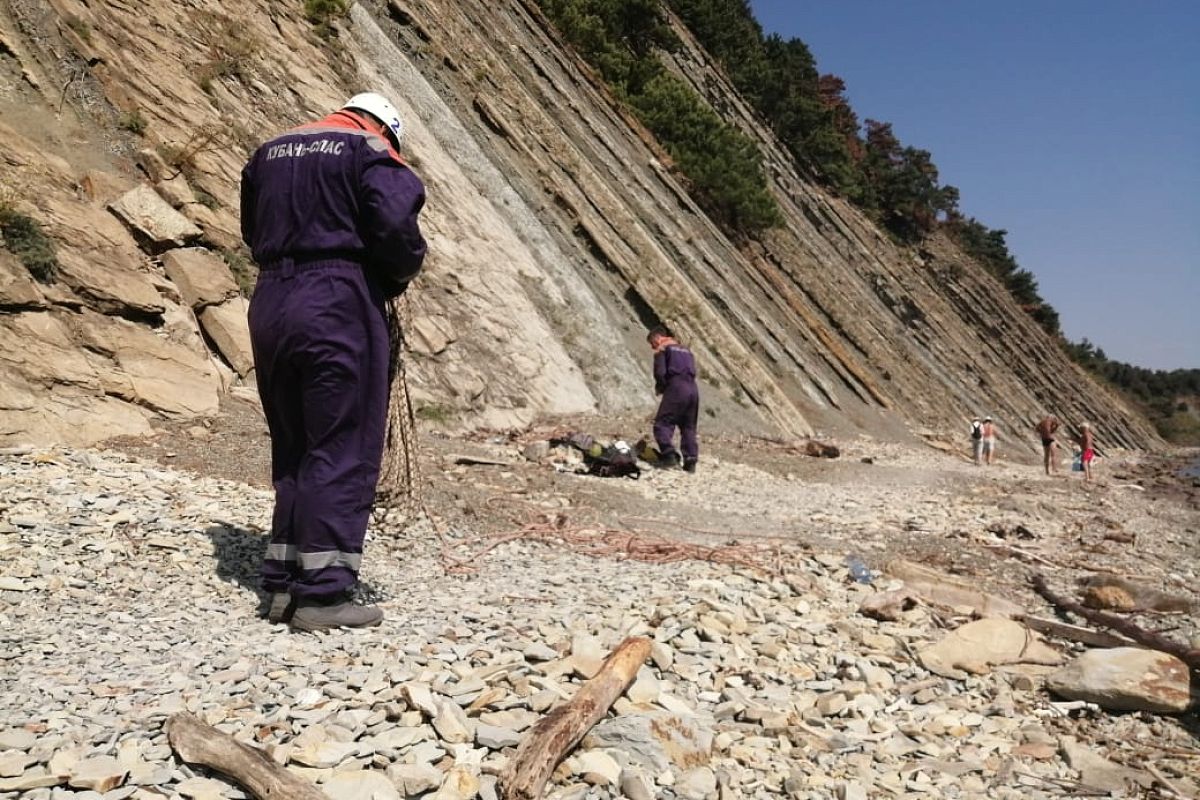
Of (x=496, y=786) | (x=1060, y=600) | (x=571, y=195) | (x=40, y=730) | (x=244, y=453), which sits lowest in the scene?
(x=244, y=453)

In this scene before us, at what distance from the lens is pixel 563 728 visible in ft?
7.51

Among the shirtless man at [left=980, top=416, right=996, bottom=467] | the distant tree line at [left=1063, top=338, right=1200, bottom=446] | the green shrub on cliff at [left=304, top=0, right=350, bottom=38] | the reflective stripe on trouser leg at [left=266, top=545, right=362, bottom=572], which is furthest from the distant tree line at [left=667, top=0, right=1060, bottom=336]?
the reflective stripe on trouser leg at [left=266, top=545, right=362, bottom=572]

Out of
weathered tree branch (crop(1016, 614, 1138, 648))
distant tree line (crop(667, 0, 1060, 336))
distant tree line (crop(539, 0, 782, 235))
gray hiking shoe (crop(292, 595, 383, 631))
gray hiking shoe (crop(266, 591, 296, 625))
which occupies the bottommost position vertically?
gray hiking shoe (crop(266, 591, 296, 625))

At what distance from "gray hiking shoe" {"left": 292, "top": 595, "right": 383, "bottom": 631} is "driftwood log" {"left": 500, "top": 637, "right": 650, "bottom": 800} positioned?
3.16 feet

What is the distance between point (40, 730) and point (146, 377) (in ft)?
13.2

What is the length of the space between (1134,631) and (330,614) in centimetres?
378

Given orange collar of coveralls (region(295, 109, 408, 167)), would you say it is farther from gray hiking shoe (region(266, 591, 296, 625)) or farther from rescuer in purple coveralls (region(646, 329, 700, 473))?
rescuer in purple coveralls (region(646, 329, 700, 473))

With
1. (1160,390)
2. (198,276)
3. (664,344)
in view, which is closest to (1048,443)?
(664,344)

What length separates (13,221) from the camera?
5445 millimetres

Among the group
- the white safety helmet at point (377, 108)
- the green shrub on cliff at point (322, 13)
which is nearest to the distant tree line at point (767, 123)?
the green shrub on cliff at point (322, 13)

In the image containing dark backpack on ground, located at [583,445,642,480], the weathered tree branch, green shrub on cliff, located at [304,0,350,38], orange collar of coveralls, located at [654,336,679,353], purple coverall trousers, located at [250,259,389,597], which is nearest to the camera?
purple coverall trousers, located at [250,259,389,597]

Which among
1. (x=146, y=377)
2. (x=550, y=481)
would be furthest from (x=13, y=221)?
(x=550, y=481)

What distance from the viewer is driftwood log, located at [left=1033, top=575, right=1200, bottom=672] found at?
3.60 metres

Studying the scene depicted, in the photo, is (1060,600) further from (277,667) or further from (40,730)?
(40,730)
